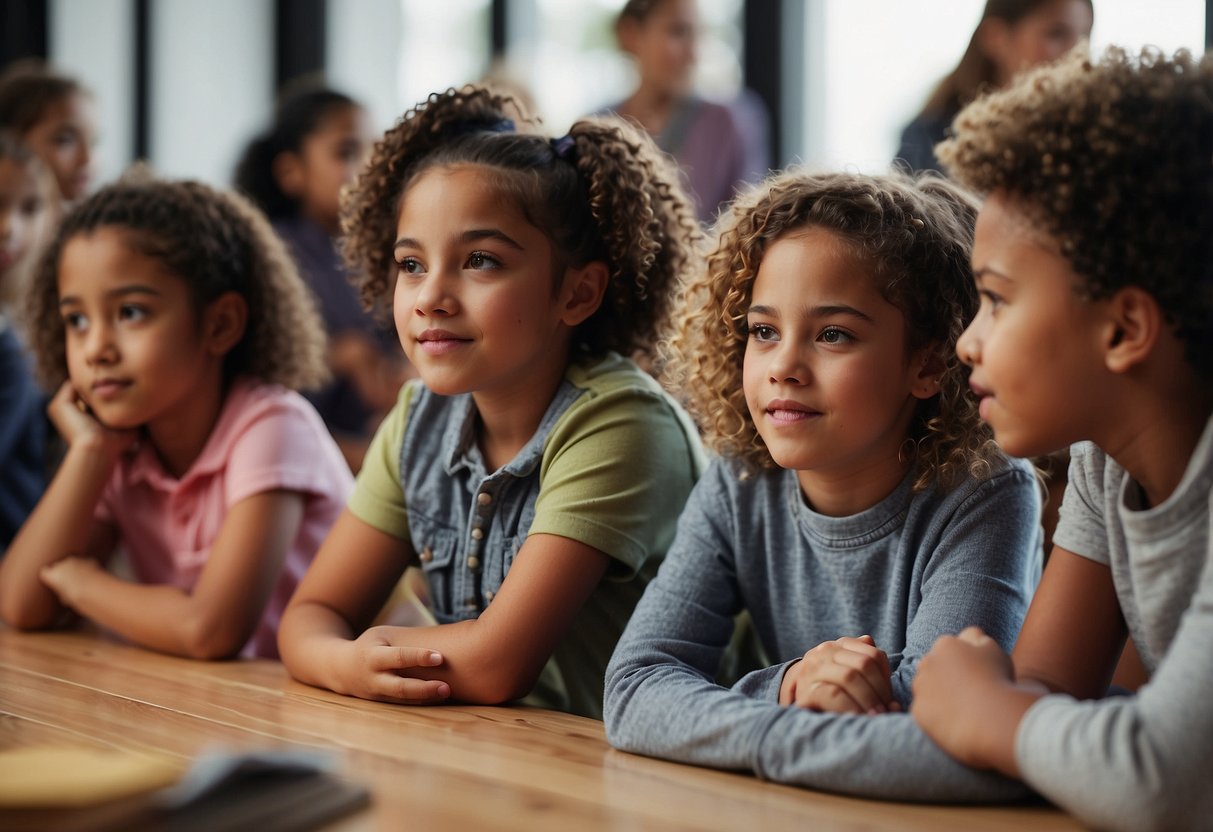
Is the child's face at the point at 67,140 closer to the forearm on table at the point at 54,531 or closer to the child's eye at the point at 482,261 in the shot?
the forearm on table at the point at 54,531

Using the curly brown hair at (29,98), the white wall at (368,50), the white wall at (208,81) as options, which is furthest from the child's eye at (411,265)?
the white wall at (208,81)

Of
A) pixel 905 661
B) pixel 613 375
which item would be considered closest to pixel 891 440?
pixel 905 661

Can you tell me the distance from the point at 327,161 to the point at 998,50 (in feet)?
5.86

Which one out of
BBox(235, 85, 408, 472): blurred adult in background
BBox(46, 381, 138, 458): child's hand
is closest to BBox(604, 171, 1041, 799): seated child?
BBox(46, 381, 138, 458): child's hand

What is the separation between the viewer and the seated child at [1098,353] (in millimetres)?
979

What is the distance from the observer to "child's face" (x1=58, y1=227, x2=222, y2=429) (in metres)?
1.81

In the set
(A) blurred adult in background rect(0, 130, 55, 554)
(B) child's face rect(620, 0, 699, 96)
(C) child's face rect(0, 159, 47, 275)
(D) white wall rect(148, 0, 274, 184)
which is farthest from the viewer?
(D) white wall rect(148, 0, 274, 184)

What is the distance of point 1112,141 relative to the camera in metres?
1.00

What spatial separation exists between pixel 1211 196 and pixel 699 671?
2.12ft

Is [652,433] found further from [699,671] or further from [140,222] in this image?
[140,222]

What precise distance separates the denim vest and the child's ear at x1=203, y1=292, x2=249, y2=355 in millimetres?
393

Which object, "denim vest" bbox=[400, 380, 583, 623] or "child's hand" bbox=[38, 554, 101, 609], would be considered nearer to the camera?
"denim vest" bbox=[400, 380, 583, 623]

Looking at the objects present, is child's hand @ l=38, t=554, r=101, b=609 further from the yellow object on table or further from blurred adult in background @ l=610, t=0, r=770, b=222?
blurred adult in background @ l=610, t=0, r=770, b=222

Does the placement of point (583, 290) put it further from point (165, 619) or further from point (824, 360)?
point (165, 619)
